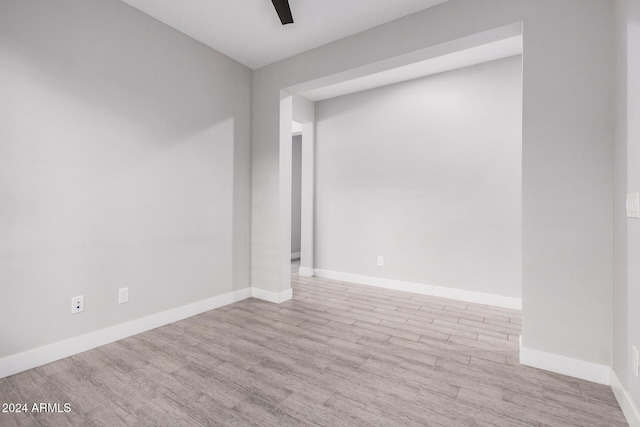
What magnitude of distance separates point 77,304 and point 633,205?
3402mm

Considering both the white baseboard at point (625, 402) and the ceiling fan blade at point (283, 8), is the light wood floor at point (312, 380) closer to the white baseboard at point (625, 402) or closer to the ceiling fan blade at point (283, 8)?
the white baseboard at point (625, 402)

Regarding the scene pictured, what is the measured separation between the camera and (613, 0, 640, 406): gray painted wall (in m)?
1.44

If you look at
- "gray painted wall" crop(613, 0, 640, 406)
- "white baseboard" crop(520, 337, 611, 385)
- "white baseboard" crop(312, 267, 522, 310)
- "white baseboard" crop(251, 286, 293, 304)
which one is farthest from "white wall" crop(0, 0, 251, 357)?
"gray painted wall" crop(613, 0, 640, 406)

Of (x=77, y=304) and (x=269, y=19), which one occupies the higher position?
(x=269, y=19)

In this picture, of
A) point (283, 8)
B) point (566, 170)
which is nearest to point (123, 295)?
point (283, 8)

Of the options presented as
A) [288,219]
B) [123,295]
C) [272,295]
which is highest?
[288,219]

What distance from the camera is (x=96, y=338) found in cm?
228

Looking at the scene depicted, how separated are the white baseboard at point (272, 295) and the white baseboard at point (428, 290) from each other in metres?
1.11

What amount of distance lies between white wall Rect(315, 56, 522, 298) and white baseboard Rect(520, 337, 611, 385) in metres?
1.37

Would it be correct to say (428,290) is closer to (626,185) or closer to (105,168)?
(626,185)

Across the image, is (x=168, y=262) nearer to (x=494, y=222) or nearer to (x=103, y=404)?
(x=103, y=404)

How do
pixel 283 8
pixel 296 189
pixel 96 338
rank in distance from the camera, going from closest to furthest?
pixel 283 8, pixel 96 338, pixel 296 189

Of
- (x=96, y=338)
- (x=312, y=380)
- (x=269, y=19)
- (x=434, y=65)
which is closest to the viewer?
(x=312, y=380)

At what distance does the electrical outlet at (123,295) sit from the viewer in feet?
7.96
